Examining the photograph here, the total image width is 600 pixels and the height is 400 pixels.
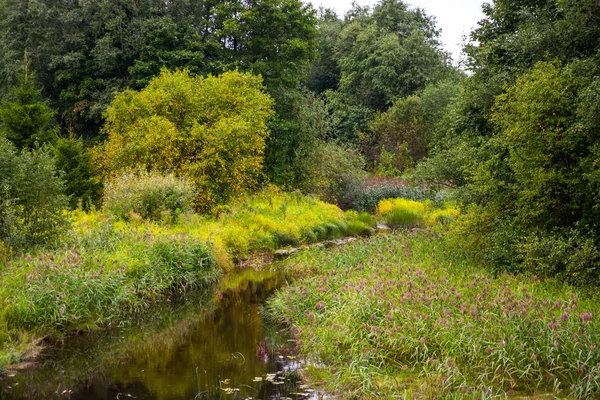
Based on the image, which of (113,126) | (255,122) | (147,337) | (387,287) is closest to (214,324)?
(147,337)

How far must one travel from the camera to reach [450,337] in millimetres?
7629

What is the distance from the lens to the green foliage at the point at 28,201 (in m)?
11.3

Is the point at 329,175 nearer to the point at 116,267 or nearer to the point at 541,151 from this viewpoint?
the point at 116,267

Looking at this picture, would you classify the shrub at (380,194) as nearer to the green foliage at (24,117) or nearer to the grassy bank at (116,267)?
the grassy bank at (116,267)

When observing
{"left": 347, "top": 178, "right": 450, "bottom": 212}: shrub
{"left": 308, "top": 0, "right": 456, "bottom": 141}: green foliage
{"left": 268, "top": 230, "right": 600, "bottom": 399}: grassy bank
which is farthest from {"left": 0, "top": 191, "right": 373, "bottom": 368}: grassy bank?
{"left": 308, "top": 0, "right": 456, "bottom": 141}: green foliage

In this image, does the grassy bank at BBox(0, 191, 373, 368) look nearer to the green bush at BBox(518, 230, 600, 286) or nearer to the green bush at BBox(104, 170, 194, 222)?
the green bush at BBox(104, 170, 194, 222)

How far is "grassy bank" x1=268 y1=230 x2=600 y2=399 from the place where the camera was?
6992mm

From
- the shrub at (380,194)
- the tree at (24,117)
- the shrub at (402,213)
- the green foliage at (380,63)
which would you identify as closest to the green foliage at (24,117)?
the tree at (24,117)

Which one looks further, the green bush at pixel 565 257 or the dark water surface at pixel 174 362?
the green bush at pixel 565 257

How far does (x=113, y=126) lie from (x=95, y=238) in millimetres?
10084

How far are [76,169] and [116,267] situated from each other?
10.4 metres

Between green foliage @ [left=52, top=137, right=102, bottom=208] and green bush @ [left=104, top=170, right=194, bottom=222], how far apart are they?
12.8ft

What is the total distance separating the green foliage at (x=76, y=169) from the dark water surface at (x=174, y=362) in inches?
415

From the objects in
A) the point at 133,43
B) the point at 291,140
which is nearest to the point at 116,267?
the point at 291,140
